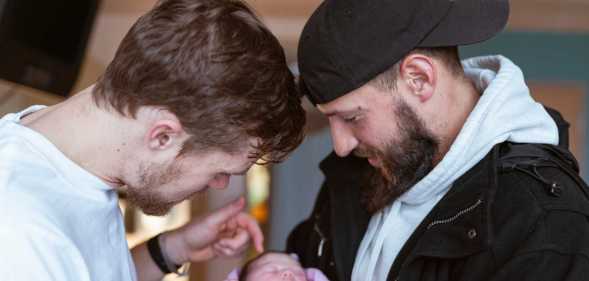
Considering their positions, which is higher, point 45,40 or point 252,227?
point 45,40

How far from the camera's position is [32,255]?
1.02m

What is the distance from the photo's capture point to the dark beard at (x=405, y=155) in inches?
57.2

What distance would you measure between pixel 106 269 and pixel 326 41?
0.59 m

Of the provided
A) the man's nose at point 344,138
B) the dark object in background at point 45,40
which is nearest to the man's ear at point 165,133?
the man's nose at point 344,138

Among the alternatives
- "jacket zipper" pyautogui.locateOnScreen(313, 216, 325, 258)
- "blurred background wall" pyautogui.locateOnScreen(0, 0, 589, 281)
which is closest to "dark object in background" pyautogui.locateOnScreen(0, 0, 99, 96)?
"blurred background wall" pyautogui.locateOnScreen(0, 0, 589, 281)

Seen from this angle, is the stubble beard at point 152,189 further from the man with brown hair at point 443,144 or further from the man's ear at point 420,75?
the man's ear at point 420,75

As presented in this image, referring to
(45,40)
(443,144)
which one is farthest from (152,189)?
(45,40)

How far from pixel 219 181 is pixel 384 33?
0.43m

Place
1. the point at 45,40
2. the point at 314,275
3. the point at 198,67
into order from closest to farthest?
the point at 198,67 → the point at 314,275 → the point at 45,40

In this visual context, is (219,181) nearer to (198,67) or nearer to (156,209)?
(156,209)

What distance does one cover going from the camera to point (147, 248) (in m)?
1.76

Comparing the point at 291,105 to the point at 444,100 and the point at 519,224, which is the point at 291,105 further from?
the point at 519,224

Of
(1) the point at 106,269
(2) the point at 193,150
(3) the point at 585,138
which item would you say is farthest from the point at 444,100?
(3) the point at 585,138

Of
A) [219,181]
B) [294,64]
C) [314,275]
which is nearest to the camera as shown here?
[219,181]
